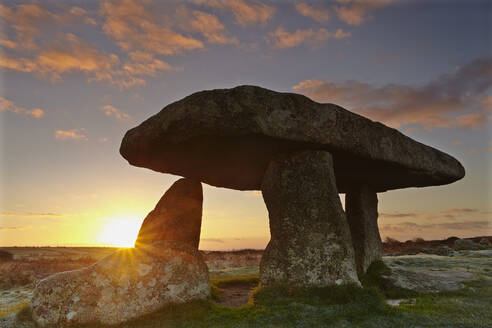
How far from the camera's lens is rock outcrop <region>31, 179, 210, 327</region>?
860 centimetres

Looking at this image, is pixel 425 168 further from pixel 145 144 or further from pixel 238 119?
pixel 145 144

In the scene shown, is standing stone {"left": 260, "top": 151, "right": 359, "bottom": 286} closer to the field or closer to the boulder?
the field

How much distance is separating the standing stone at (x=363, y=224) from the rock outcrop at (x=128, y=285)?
20.3 ft

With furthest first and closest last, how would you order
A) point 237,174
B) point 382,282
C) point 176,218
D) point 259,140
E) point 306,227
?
point 237,174 → point 382,282 → point 176,218 → point 306,227 → point 259,140

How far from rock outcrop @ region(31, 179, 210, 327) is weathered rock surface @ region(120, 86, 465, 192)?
94.3 inches

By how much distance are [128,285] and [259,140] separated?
4.78 meters

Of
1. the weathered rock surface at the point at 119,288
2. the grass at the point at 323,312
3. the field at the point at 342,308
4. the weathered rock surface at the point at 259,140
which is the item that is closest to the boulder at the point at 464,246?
the weathered rock surface at the point at 259,140

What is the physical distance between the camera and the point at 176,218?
11.0 meters

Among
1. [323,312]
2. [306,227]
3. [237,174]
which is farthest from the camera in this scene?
[237,174]

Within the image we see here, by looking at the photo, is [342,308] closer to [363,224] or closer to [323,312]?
[323,312]

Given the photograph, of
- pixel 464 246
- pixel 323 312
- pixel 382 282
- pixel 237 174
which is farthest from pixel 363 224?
pixel 464 246

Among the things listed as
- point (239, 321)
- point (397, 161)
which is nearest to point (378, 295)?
point (239, 321)

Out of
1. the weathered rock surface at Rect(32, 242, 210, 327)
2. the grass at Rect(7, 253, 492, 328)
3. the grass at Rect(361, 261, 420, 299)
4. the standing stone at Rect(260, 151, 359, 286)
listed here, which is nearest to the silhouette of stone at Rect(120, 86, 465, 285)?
the standing stone at Rect(260, 151, 359, 286)

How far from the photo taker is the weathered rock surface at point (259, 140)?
877 cm
